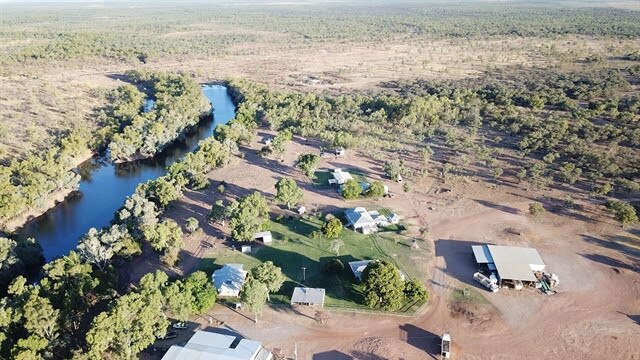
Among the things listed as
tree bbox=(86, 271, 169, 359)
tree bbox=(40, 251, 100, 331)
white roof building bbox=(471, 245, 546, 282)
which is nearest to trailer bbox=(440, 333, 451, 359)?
white roof building bbox=(471, 245, 546, 282)

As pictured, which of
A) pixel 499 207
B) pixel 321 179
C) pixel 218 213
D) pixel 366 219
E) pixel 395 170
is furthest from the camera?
pixel 321 179

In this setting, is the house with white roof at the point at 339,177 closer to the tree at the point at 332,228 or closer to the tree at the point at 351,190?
the tree at the point at 351,190

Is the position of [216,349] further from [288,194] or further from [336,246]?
[288,194]

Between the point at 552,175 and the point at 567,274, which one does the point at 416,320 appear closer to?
the point at 567,274

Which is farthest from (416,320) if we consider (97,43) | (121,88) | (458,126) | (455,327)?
(97,43)

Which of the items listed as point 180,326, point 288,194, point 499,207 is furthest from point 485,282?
point 180,326

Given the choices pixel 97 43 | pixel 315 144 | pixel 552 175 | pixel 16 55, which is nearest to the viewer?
pixel 552 175

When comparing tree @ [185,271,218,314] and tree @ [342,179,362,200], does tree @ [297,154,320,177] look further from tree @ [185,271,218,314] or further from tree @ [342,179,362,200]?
tree @ [185,271,218,314]
